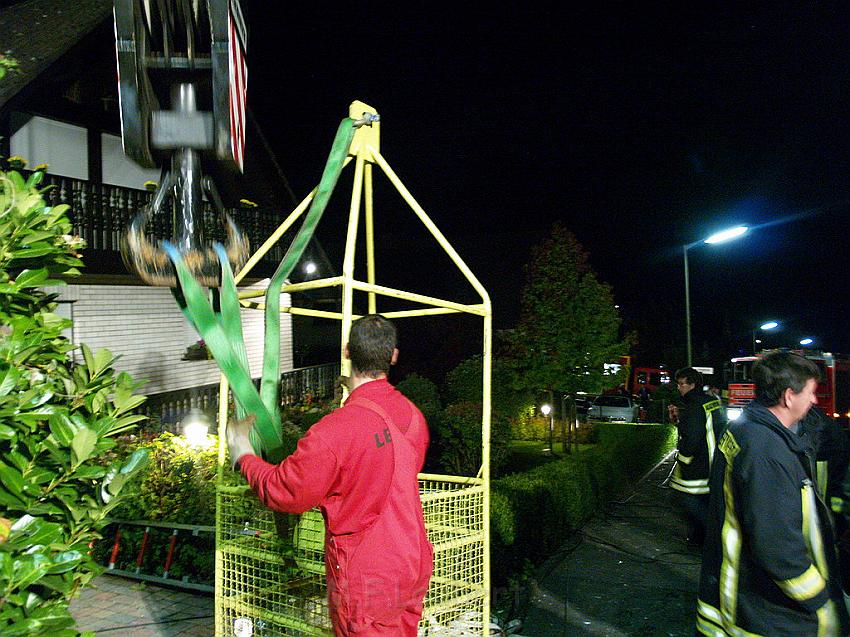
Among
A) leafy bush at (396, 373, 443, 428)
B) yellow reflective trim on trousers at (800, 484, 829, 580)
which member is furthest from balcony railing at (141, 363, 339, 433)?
yellow reflective trim on trousers at (800, 484, 829, 580)

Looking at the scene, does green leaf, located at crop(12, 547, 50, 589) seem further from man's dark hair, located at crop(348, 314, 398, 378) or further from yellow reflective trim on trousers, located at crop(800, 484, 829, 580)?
yellow reflective trim on trousers, located at crop(800, 484, 829, 580)

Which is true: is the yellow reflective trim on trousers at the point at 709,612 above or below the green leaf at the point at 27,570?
below

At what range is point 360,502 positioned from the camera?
93.0 inches

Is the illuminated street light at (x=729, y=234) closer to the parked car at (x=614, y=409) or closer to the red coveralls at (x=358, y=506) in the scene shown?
the parked car at (x=614, y=409)

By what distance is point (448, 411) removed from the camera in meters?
11.3

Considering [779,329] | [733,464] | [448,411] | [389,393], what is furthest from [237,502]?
[779,329]

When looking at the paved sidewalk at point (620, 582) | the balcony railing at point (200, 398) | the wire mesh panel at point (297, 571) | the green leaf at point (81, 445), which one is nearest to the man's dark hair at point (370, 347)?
the wire mesh panel at point (297, 571)

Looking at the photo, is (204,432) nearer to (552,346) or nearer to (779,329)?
(552,346)

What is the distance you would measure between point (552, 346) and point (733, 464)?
1141cm

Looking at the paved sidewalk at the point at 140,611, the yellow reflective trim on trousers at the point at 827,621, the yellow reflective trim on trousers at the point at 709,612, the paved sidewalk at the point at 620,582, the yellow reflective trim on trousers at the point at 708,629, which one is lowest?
the paved sidewalk at the point at 620,582

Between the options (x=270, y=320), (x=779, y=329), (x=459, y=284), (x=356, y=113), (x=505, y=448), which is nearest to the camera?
(x=270, y=320)

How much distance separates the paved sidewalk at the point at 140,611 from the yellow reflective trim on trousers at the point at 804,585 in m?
4.19

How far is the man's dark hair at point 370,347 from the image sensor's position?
262 cm

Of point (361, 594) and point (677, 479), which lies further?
point (677, 479)
